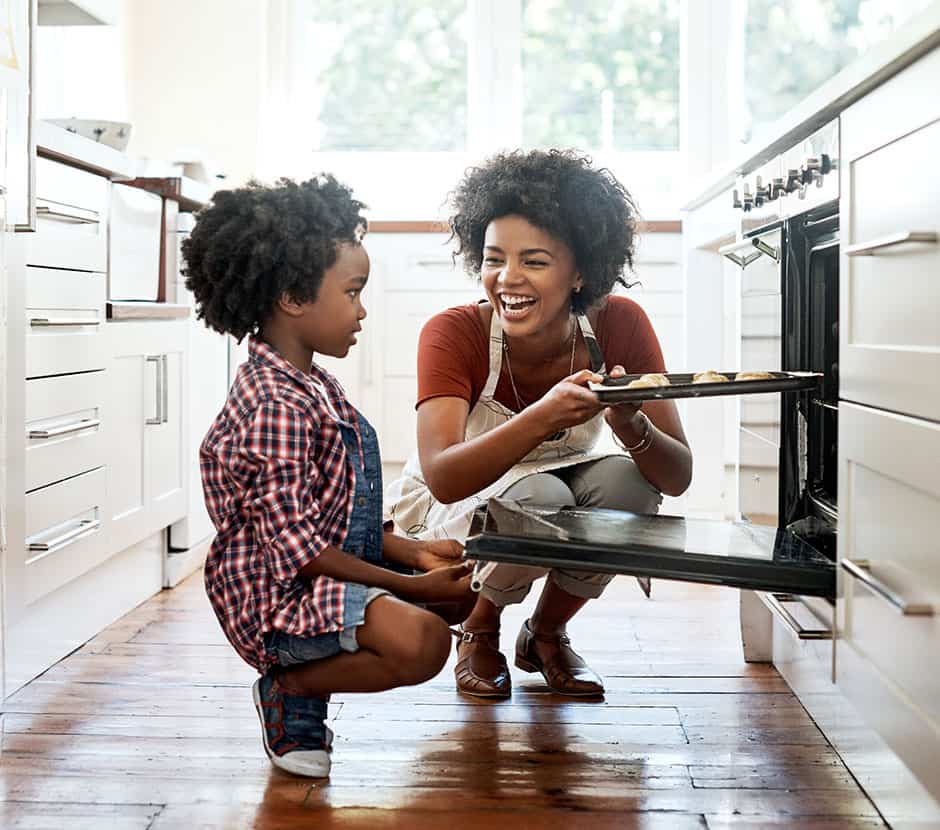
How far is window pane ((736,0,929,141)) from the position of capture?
14.4 feet

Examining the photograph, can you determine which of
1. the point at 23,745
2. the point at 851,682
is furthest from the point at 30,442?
the point at 851,682

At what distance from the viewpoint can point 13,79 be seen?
75.6 inches

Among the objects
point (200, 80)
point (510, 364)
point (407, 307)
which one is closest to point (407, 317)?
point (407, 307)

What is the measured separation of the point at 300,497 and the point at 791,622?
0.68 meters

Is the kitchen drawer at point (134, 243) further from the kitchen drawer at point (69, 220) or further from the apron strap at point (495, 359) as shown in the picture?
the apron strap at point (495, 359)

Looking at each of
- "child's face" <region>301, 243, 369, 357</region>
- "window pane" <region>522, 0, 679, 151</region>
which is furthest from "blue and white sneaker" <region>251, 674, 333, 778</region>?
"window pane" <region>522, 0, 679, 151</region>

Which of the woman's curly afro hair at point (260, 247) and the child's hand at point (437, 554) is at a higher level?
the woman's curly afro hair at point (260, 247)

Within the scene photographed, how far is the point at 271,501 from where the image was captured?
1.54 meters

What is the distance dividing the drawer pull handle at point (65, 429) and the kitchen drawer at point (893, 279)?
132 centimetres

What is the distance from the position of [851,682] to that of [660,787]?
296mm

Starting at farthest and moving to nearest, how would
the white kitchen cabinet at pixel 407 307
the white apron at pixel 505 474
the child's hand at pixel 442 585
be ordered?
the white kitchen cabinet at pixel 407 307 → the white apron at pixel 505 474 → the child's hand at pixel 442 585

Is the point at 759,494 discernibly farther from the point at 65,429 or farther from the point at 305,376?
the point at 65,429

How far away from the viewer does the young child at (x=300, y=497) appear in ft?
5.11

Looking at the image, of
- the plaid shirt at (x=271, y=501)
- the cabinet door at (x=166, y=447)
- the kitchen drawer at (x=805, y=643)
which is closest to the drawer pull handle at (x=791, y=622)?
the kitchen drawer at (x=805, y=643)
